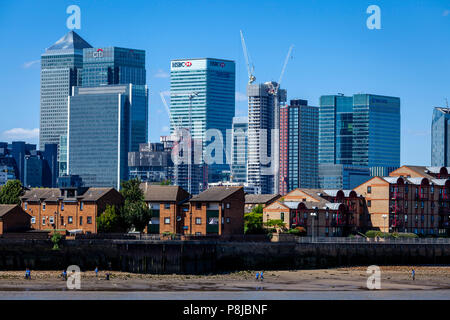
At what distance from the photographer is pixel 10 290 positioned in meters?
87.4

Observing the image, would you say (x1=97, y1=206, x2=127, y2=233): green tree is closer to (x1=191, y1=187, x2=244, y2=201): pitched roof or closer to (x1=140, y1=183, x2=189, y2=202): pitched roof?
(x1=140, y1=183, x2=189, y2=202): pitched roof

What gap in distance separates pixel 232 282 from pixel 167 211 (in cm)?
4235

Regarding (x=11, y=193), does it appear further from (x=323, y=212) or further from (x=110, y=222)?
(x=323, y=212)

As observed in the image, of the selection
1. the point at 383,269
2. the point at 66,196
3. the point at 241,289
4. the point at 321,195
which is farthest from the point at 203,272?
the point at 321,195

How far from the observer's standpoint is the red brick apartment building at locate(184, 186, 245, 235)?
448 feet

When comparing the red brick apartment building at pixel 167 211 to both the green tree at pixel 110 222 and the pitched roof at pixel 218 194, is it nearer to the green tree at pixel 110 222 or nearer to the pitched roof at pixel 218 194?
the pitched roof at pixel 218 194

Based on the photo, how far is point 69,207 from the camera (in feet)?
468

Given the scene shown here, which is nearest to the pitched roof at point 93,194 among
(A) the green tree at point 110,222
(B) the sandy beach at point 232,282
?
(A) the green tree at point 110,222

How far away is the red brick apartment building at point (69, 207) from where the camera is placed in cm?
14025

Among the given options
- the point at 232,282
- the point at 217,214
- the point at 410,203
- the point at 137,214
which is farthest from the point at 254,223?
the point at 232,282

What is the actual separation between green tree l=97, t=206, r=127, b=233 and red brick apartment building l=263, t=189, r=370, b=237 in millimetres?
34592

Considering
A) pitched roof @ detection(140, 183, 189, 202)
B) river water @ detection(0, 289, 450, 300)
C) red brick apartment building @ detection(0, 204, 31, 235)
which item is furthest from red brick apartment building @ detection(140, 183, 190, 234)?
river water @ detection(0, 289, 450, 300)
